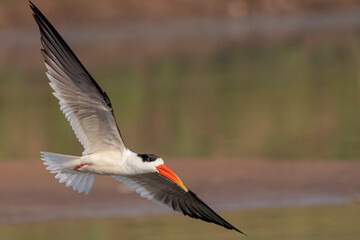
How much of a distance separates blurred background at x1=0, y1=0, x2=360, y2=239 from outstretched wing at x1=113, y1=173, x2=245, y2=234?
1339 millimetres

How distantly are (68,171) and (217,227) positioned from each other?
2957 mm

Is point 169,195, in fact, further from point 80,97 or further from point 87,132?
point 80,97

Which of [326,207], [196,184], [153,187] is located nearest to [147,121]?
[196,184]

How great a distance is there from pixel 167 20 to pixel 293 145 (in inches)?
1054

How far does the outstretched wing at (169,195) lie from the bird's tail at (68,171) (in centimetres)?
60

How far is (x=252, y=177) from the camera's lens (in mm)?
13898

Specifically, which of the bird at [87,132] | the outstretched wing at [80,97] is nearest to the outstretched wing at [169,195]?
the bird at [87,132]

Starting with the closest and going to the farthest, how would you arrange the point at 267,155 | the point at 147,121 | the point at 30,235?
the point at 30,235, the point at 267,155, the point at 147,121

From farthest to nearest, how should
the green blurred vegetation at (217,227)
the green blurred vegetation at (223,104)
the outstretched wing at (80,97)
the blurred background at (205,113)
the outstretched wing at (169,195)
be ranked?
1. the green blurred vegetation at (223,104)
2. the blurred background at (205,113)
3. the green blurred vegetation at (217,227)
4. the outstretched wing at (169,195)
5. the outstretched wing at (80,97)

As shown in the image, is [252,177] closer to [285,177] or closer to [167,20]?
[285,177]

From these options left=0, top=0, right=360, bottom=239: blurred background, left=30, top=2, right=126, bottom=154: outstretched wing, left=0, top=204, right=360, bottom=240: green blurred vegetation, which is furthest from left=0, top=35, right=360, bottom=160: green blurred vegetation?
left=30, top=2, right=126, bottom=154: outstretched wing

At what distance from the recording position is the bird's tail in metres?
8.47

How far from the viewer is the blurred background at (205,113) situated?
12062mm

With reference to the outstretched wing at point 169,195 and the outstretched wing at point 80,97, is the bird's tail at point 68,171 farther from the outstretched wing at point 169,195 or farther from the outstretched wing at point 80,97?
the outstretched wing at point 169,195
